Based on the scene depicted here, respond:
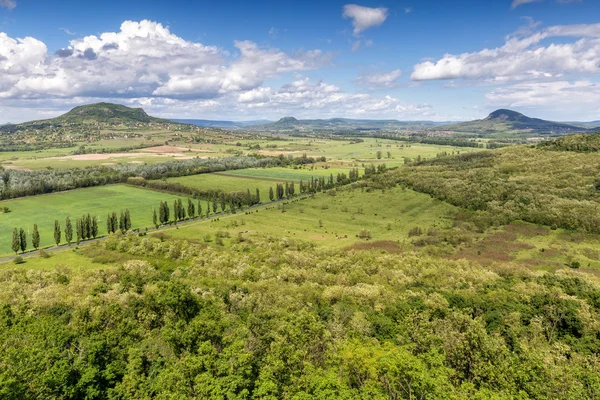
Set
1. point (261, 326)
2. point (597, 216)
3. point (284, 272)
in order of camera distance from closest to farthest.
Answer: point (261, 326) → point (284, 272) → point (597, 216)

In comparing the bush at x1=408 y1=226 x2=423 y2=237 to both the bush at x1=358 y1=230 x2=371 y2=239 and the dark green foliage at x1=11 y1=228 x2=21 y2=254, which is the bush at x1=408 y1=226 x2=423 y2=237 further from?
the dark green foliage at x1=11 y1=228 x2=21 y2=254

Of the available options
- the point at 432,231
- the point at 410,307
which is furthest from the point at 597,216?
the point at 410,307

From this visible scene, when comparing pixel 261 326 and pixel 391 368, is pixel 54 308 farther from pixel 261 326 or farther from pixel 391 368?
pixel 391 368

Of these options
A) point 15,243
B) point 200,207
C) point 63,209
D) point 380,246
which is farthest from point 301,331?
point 63,209

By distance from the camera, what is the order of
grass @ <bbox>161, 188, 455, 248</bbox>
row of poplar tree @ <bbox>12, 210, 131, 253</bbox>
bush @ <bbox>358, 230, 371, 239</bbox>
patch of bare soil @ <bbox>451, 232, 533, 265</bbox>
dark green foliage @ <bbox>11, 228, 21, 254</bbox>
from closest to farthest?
patch of bare soil @ <bbox>451, 232, 533, 265</bbox> → dark green foliage @ <bbox>11, 228, 21, 254</bbox> → row of poplar tree @ <bbox>12, 210, 131, 253</bbox> → bush @ <bbox>358, 230, 371, 239</bbox> → grass @ <bbox>161, 188, 455, 248</bbox>

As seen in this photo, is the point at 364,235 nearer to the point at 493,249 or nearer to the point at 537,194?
the point at 493,249

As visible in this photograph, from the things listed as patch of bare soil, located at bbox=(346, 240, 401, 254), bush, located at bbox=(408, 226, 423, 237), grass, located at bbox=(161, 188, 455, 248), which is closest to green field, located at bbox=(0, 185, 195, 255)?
grass, located at bbox=(161, 188, 455, 248)
